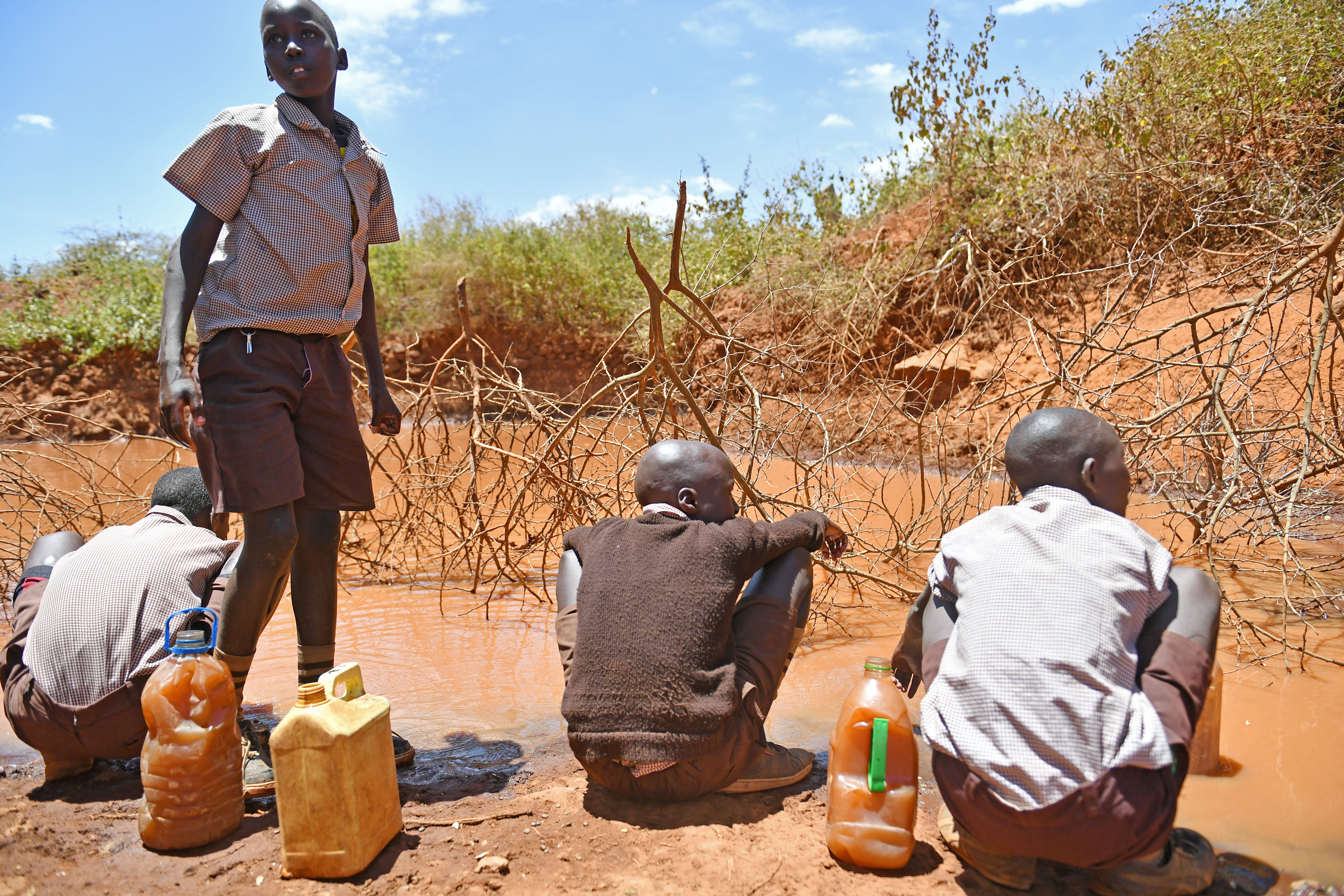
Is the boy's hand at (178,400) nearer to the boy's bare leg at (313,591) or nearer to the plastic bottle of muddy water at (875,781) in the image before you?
the boy's bare leg at (313,591)

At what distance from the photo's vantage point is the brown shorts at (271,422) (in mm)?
2047

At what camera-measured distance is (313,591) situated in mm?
2283

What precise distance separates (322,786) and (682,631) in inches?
32.4

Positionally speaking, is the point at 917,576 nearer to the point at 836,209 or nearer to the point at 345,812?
the point at 345,812

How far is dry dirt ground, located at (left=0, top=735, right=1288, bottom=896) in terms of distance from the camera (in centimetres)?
174

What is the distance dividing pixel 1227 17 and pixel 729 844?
31.4ft

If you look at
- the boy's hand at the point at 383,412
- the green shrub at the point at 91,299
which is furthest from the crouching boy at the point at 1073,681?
the green shrub at the point at 91,299

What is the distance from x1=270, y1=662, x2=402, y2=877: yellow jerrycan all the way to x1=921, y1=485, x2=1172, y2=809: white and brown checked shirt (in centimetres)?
118

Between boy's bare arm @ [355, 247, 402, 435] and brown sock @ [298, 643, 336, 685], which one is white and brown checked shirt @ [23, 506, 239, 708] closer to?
brown sock @ [298, 643, 336, 685]

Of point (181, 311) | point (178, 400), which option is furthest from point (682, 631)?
point (181, 311)

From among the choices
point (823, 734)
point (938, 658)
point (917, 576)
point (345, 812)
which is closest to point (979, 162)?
point (917, 576)

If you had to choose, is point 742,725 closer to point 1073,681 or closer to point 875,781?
point 875,781

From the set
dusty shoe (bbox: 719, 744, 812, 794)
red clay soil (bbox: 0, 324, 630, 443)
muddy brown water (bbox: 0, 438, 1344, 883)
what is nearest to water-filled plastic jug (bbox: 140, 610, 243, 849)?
muddy brown water (bbox: 0, 438, 1344, 883)

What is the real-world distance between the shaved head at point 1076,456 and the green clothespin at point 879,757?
606 mm
